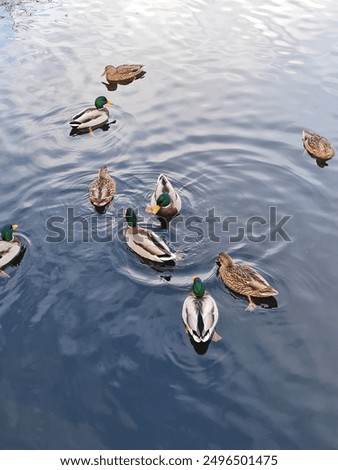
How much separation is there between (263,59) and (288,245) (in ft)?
27.6

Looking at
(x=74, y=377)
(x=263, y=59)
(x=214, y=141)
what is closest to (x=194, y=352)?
(x=74, y=377)

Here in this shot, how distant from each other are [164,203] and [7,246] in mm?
2803

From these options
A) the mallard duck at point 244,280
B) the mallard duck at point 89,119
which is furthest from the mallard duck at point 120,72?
the mallard duck at point 244,280

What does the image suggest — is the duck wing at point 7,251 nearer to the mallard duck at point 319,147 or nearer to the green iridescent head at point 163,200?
the green iridescent head at point 163,200

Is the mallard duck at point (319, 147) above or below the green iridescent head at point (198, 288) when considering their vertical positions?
above

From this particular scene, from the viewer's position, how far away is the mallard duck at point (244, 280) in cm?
729

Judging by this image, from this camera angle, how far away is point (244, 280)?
24.3 ft

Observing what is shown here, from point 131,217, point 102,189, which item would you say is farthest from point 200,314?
point 102,189

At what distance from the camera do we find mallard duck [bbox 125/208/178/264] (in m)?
8.02

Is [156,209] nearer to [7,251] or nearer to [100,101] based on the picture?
[7,251]

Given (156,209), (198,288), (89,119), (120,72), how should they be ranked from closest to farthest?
(198,288) < (156,209) < (89,119) < (120,72)

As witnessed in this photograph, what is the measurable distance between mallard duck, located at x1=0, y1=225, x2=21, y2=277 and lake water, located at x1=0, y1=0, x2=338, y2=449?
0.17 metres

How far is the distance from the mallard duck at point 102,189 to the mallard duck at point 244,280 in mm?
2649

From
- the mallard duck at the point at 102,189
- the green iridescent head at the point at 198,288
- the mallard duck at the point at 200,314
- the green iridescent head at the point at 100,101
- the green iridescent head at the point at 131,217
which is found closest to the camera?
the mallard duck at the point at 200,314
